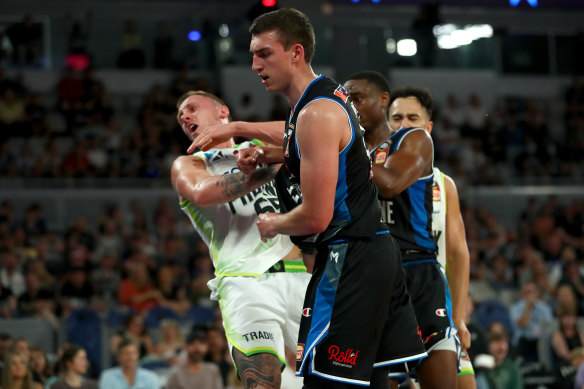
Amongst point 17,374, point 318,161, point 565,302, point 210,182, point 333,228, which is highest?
point 318,161

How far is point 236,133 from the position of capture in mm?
5027

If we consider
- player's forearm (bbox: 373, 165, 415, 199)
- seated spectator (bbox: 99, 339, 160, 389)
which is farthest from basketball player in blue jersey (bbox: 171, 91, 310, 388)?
seated spectator (bbox: 99, 339, 160, 389)

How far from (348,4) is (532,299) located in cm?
1031

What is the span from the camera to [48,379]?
9422mm

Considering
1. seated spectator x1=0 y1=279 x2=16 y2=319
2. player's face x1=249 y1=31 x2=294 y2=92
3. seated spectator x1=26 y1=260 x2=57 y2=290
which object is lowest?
seated spectator x1=0 y1=279 x2=16 y2=319

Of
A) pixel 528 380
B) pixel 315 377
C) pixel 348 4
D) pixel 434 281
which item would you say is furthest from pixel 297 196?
pixel 348 4

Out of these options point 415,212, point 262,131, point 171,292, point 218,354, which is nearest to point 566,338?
point 218,354

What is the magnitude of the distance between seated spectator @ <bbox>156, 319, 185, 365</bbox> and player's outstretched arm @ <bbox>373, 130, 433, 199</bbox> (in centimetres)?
615

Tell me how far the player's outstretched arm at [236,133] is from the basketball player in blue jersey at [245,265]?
222 mm

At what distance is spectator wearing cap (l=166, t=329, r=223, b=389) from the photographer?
31.6 feet

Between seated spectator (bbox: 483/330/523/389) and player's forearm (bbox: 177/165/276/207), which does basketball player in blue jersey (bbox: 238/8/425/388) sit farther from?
seated spectator (bbox: 483/330/523/389)

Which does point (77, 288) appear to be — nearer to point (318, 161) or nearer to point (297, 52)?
point (297, 52)

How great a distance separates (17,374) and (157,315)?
2889 mm

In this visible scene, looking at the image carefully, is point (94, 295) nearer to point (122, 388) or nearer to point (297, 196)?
point (122, 388)
